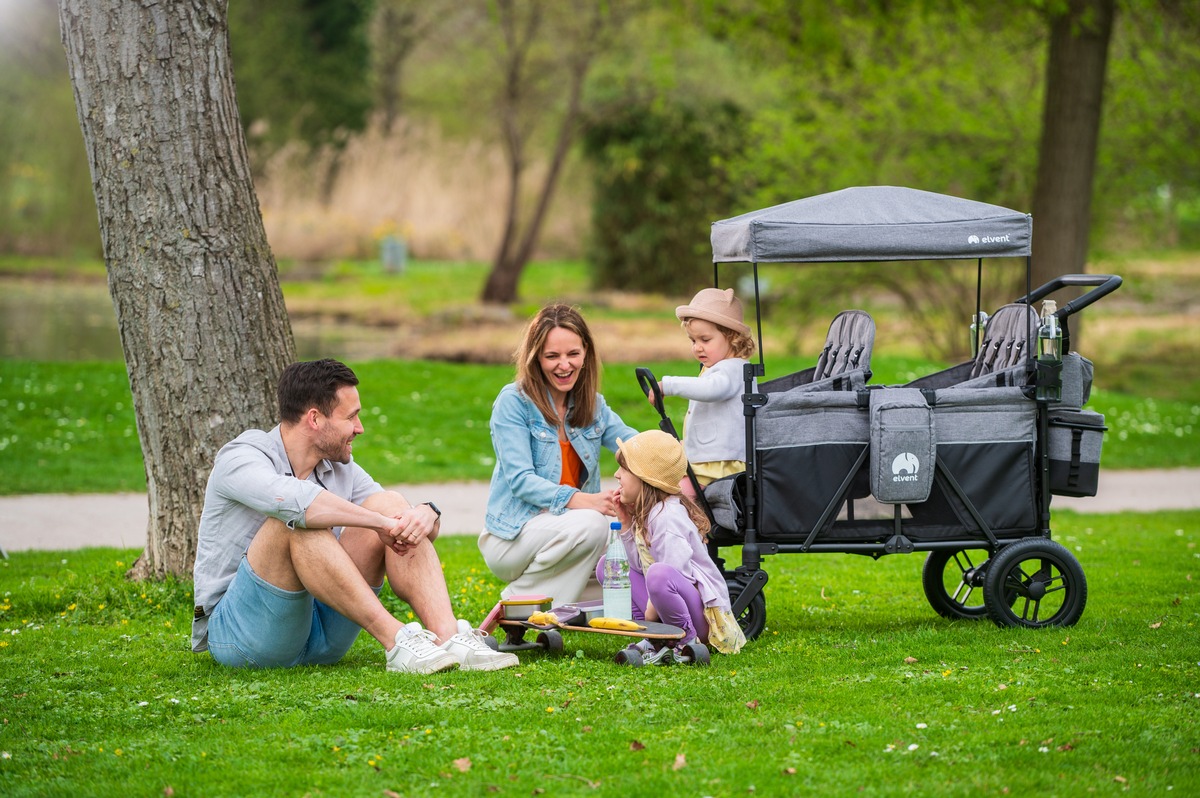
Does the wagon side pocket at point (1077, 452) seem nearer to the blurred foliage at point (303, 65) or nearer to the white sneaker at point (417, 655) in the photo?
the white sneaker at point (417, 655)

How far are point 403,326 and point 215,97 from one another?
13450 mm

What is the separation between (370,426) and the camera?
39.2ft

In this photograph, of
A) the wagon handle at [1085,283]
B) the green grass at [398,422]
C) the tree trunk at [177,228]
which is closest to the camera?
the wagon handle at [1085,283]

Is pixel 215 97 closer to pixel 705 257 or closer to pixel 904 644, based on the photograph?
pixel 904 644

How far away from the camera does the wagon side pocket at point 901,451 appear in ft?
16.8

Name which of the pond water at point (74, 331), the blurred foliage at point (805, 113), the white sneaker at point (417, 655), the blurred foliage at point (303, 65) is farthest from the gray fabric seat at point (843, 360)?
the blurred foliage at point (303, 65)

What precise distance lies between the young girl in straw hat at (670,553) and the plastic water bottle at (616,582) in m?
0.09

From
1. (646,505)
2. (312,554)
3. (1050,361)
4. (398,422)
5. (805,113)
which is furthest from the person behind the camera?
(805,113)

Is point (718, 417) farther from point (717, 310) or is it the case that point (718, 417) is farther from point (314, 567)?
point (314, 567)

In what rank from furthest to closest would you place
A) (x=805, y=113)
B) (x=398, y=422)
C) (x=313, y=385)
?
(x=805, y=113), (x=398, y=422), (x=313, y=385)

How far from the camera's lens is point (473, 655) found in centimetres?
480

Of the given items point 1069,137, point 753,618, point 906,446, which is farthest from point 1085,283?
point 1069,137

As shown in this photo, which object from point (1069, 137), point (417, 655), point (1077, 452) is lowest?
point (417, 655)

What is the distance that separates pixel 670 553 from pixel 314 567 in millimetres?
1362
